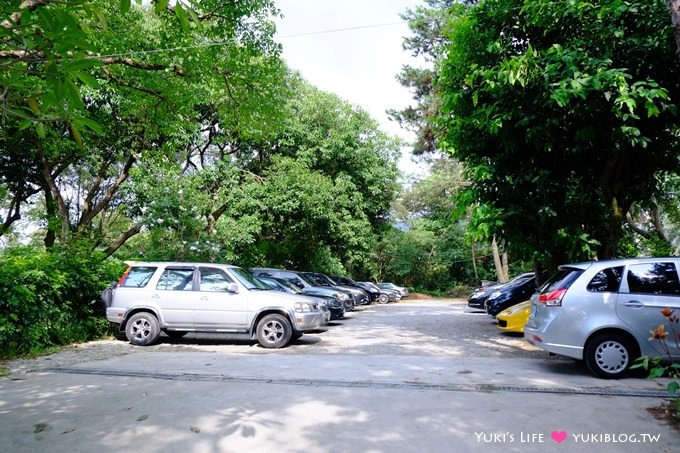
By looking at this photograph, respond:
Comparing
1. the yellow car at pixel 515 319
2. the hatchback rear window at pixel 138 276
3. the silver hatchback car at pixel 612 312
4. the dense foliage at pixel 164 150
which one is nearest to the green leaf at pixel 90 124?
the dense foliage at pixel 164 150

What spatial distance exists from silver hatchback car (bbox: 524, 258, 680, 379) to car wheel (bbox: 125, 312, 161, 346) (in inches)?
290

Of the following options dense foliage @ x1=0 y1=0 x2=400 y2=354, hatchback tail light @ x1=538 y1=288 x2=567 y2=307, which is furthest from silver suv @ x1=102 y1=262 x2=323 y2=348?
hatchback tail light @ x1=538 y1=288 x2=567 y2=307

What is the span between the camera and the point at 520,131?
8.52 m

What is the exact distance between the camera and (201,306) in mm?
9812

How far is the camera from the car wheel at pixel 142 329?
980cm

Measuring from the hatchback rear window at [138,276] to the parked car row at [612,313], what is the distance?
25.4ft

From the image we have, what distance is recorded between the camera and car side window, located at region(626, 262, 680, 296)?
6398mm

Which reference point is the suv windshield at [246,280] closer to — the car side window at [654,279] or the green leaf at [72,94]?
the car side window at [654,279]

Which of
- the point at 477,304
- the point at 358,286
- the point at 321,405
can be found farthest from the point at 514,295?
the point at 358,286

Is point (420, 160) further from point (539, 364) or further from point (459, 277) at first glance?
point (539, 364)

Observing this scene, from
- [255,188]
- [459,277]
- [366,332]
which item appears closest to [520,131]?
[366,332]

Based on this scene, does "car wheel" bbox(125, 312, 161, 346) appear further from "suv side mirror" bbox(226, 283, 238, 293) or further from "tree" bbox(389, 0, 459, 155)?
"tree" bbox(389, 0, 459, 155)

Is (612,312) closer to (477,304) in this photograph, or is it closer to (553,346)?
(553,346)

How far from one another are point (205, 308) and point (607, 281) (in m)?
7.27
